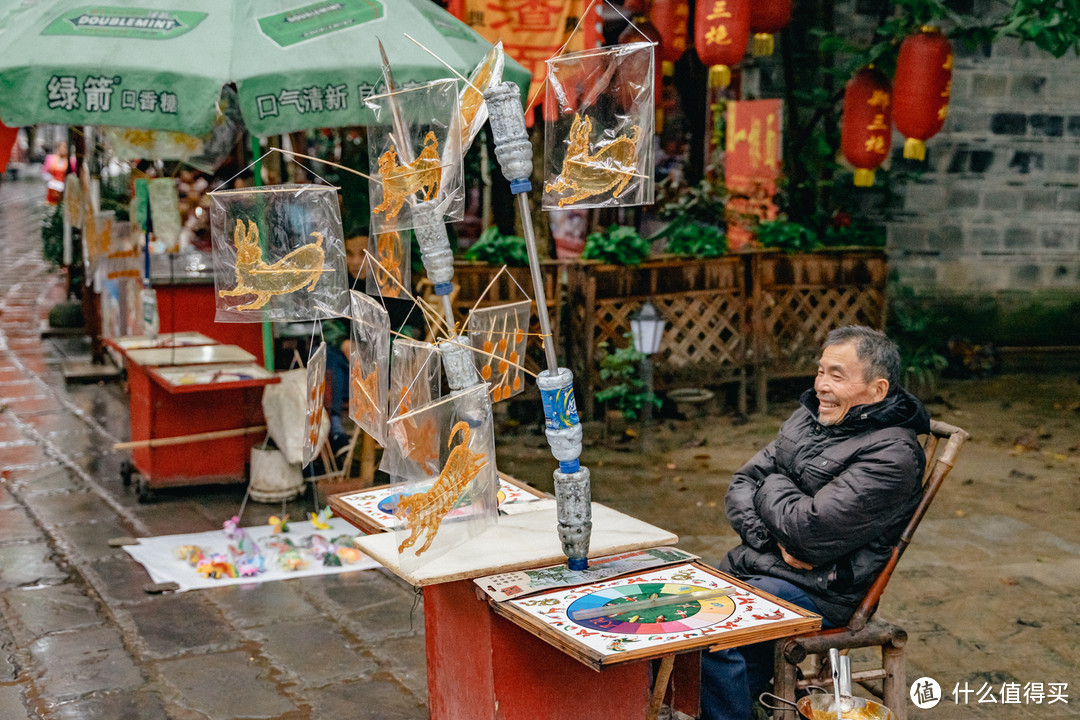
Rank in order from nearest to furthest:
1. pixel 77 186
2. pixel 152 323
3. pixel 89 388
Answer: pixel 152 323, pixel 77 186, pixel 89 388

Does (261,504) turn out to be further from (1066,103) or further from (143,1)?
(1066,103)

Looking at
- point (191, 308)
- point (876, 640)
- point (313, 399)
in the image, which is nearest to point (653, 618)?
point (876, 640)

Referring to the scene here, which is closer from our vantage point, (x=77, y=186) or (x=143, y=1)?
(x=143, y=1)

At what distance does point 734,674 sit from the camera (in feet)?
10.1

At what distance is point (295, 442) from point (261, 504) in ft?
1.60

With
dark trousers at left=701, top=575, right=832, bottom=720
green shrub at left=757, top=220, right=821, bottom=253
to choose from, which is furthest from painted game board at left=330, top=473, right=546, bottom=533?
green shrub at left=757, top=220, right=821, bottom=253

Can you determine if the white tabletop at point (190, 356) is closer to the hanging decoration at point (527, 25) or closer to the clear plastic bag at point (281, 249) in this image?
the hanging decoration at point (527, 25)

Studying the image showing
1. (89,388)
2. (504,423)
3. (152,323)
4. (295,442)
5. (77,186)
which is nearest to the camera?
(295,442)

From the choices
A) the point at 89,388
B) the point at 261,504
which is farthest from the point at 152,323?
the point at 89,388

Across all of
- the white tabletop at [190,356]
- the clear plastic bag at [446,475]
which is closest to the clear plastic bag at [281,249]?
the clear plastic bag at [446,475]

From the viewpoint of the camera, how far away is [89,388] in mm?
9367

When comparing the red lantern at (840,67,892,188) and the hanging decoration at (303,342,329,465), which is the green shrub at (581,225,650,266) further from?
the hanging decoration at (303,342,329,465)

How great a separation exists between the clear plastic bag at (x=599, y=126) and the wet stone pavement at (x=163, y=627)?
5.07 ft

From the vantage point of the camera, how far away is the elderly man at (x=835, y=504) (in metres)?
3.07
